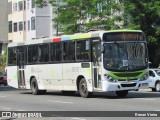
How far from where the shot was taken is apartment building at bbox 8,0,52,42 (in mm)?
78562

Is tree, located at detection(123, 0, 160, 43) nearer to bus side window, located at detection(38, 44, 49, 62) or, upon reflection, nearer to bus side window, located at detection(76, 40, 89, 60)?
bus side window, located at detection(38, 44, 49, 62)

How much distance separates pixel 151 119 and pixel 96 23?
108 ft

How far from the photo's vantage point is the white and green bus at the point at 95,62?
80.9 feet

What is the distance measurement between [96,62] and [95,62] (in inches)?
3.5

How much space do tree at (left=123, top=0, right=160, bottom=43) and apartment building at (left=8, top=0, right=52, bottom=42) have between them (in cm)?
2865

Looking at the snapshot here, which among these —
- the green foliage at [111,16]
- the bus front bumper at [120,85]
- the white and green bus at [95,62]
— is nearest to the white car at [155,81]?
the white and green bus at [95,62]

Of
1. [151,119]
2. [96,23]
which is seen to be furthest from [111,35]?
[96,23]

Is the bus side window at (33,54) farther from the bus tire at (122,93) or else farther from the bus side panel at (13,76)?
Result: the bus tire at (122,93)

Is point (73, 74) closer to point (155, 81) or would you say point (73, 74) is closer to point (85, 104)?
point (85, 104)

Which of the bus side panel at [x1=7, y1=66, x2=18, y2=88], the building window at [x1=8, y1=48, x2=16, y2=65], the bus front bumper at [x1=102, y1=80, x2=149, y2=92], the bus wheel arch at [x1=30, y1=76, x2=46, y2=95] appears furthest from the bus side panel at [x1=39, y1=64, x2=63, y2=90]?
the bus front bumper at [x1=102, y1=80, x2=149, y2=92]

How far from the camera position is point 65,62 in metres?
27.6

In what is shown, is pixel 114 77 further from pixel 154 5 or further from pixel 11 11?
pixel 11 11

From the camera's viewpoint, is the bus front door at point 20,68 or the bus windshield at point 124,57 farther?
the bus front door at point 20,68

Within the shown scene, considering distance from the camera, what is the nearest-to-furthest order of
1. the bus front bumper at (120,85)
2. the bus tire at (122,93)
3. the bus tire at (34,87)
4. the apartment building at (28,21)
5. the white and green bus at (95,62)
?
the bus front bumper at (120,85)
the white and green bus at (95,62)
the bus tire at (122,93)
the bus tire at (34,87)
the apartment building at (28,21)
